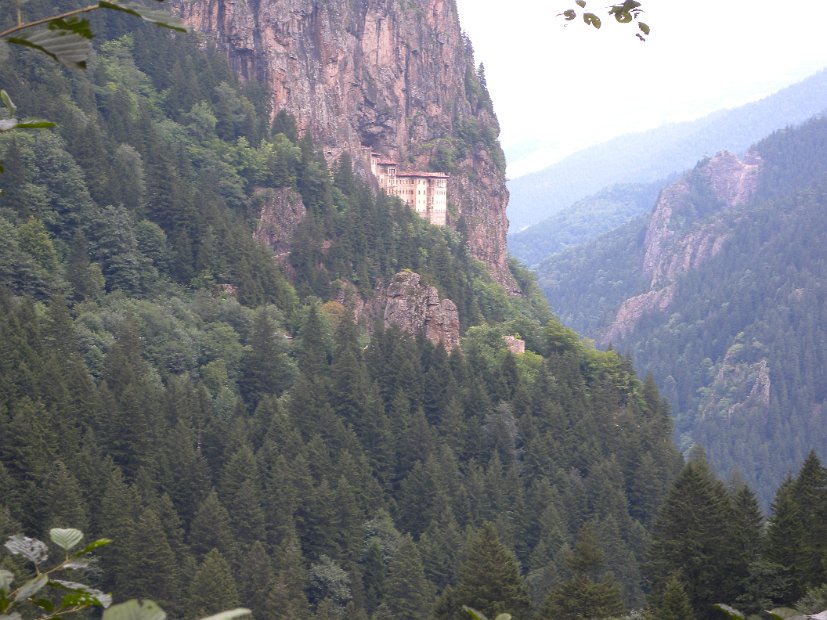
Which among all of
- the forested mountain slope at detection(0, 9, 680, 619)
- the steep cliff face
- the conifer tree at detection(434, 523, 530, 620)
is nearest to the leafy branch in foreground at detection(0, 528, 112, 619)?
the conifer tree at detection(434, 523, 530, 620)

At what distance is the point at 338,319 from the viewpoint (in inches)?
3076

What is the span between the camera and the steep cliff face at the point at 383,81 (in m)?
101

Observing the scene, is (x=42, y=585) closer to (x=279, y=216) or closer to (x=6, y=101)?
(x=6, y=101)

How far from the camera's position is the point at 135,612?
332cm

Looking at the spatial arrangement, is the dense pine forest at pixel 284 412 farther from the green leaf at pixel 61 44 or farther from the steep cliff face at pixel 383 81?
the green leaf at pixel 61 44

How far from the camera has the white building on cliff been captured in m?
108

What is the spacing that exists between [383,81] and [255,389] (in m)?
54.2

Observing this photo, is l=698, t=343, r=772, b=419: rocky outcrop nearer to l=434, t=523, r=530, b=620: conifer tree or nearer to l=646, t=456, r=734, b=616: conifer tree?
l=646, t=456, r=734, b=616: conifer tree

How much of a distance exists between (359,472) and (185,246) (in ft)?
68.2

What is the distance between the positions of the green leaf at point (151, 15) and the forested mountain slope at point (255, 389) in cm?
3101

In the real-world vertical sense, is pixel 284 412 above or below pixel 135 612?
below

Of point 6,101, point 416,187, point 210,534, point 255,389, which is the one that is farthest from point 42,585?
point 416,187

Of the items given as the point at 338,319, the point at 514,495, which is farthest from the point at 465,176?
the point at 514,495

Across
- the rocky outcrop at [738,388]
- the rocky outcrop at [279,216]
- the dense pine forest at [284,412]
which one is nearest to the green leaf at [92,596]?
the dense pine forest at [284,412]
